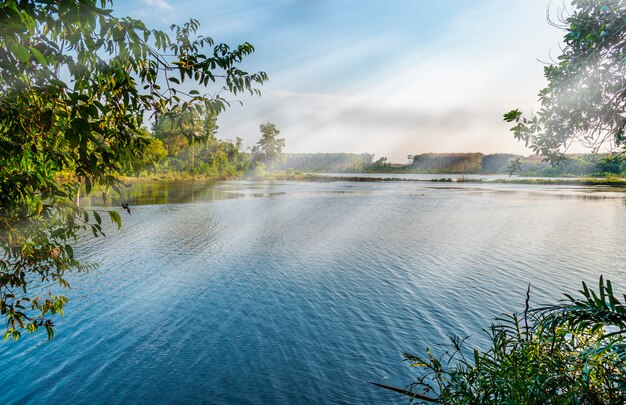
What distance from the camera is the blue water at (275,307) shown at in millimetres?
10422

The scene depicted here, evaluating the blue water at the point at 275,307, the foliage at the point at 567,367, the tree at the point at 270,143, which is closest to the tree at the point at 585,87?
the foliage at the point at 567,367

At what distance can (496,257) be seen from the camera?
25.2m

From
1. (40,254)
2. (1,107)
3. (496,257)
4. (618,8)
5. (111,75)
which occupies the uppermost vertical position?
(618,8)

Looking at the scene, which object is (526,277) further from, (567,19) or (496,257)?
(567,19)

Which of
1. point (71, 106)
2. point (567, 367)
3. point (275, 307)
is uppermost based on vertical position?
point (71, 106)

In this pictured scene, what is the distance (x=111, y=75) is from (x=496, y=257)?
87.5 feet

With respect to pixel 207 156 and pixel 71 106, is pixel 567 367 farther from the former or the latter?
pixel 207 156

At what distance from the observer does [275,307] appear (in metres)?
15.9

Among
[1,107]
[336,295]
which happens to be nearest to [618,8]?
[1,107]

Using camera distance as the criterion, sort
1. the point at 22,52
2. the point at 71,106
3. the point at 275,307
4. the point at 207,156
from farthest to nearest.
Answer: the point at 207,156 → the point at 275,307 → the point at 71,106 → the point at 22,52

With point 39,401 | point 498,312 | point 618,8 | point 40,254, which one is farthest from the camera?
point 498,312

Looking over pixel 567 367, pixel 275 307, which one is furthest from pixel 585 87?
pixel 275 307

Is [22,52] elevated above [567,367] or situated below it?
above

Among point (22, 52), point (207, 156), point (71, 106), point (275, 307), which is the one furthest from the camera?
point (207, 156)
